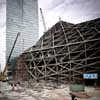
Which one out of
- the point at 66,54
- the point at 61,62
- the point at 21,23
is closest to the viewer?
the point at 66,54

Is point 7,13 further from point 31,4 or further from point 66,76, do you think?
point 66,76

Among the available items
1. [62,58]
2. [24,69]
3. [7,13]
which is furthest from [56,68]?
[7,13]

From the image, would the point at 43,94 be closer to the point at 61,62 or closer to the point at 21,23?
the point at 61,62

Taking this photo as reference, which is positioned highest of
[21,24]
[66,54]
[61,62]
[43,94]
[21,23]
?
[21,23]

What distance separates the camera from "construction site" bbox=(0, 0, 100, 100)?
12.6 metres

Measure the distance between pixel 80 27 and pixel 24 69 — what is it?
11.1 metres

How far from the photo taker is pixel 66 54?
14.5m

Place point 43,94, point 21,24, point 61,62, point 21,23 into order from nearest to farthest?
point 43,94
point 61,62
point 21,24
point 21,23

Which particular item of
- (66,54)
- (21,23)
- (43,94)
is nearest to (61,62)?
(66,54)

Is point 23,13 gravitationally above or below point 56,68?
above

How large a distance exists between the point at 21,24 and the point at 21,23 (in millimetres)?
272

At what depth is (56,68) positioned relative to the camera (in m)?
14.9

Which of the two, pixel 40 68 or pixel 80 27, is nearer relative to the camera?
pixel 80 27

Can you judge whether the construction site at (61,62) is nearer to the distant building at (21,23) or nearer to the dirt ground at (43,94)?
the dirt ground at (43,94)
